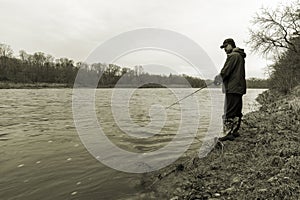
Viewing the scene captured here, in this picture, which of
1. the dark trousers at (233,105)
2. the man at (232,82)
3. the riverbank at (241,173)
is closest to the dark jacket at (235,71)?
the man at (232,82)

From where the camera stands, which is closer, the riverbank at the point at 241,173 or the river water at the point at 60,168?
the riverbank at the point at 241,173

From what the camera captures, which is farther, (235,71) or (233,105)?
(233,105)

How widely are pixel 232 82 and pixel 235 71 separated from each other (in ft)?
0.94

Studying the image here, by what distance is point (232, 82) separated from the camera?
6500mm

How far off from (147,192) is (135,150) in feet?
10.8

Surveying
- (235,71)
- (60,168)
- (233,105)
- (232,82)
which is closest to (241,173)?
(233,105)

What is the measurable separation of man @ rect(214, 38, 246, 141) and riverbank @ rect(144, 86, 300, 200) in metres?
0.54

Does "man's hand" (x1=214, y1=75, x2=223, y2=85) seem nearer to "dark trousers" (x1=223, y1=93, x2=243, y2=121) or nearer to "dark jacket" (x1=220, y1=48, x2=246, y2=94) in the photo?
"dark jacket" (x1=220, y1=48, x2=246, y2=94)

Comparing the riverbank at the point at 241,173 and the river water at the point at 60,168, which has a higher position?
the riverbank at the point at 241,173

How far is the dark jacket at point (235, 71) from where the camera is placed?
641cm

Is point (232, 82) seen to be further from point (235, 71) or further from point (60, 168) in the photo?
point (60, 168)

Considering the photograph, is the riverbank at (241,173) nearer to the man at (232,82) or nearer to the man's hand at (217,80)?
the man at (232,82)

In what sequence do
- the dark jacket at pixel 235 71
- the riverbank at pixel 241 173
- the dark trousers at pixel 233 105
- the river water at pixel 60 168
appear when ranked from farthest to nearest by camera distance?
1. the dark trousers at pixel 233 105
2. the dark jacket at pixel 235 71
3. the river water at pixel 60 168
4. the riverbank at pixel 241 173

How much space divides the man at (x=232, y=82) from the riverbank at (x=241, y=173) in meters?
0.54
